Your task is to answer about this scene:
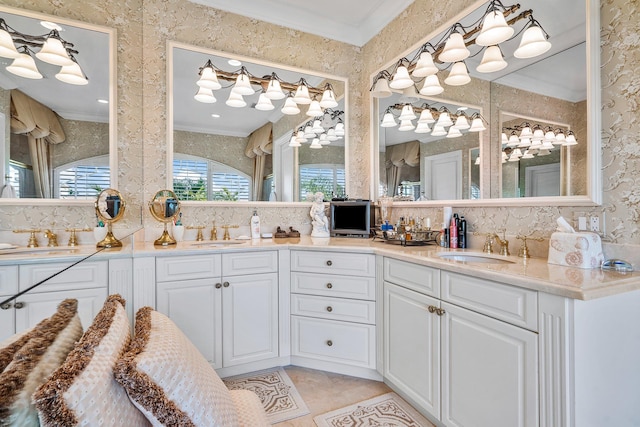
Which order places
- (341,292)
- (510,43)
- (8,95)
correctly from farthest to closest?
(341,292)
(8,95)
(510,43)

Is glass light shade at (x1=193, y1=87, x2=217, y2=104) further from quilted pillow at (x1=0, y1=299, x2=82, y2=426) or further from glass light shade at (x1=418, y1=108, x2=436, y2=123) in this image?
quilted pillow at (x1=0, y1=299, x2=82, y2=426)

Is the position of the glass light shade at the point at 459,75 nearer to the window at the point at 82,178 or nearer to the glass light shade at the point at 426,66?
the glass light shade at the point at 426,66

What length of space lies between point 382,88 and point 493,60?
972 mm

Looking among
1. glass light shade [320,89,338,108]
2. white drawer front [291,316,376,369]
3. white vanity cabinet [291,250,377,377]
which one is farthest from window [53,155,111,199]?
glass light shade [320,89,338,108]

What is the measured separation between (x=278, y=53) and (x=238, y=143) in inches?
37.2

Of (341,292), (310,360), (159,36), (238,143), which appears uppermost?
(159,36)

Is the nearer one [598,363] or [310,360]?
[598,363]

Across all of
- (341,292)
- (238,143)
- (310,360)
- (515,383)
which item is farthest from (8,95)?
(515,383)

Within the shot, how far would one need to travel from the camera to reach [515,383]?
1.26 meters

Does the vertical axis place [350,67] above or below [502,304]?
above

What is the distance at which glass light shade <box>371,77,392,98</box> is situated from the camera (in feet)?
8.87

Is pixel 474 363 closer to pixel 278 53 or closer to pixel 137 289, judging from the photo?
pixel 137 289

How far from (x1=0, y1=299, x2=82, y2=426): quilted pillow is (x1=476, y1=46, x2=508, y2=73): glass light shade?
2.28 m

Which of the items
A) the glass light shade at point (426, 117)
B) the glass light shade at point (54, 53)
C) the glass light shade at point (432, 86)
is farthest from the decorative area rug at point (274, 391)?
the glass light shade at point (54, 53)
